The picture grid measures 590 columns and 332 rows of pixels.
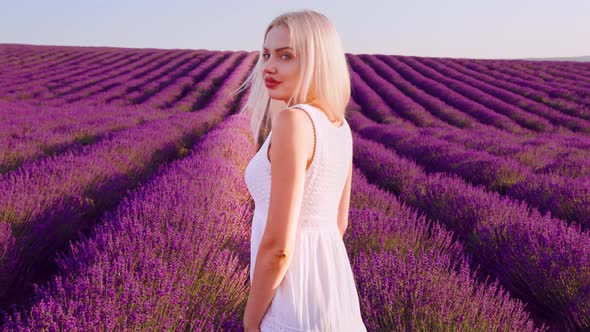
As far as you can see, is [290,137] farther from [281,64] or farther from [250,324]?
[250,324]

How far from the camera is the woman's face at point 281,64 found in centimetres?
111

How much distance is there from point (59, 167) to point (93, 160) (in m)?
0.54

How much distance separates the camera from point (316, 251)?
110cm

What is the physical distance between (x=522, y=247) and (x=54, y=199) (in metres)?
3.47

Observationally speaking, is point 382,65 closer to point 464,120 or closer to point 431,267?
point 464,120

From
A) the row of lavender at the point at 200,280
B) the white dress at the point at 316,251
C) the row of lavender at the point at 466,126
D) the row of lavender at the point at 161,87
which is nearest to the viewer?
the white dress at the point at 316,251

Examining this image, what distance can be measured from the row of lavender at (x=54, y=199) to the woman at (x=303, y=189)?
2.24m

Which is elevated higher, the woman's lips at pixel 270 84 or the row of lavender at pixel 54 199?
the woman's lips at pixel 270 84

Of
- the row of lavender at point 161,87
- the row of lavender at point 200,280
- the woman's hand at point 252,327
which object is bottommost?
the row of lavender at point 161,87

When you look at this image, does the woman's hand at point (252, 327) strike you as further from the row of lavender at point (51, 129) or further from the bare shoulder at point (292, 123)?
the row of lavender at point (51, 129)

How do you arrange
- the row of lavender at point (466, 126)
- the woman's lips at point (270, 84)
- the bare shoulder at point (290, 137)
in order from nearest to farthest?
the bare shoulder at point (290, 137)
the woman's lips at point (270, 84)
the row of lavender at point (466, 126)

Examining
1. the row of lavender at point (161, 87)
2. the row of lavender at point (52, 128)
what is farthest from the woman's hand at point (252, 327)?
the row of lavender at point (161, 87)

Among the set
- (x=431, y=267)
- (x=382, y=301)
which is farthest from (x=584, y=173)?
(x=382, y=301)

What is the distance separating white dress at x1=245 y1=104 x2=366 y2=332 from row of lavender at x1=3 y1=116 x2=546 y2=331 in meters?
0.65
